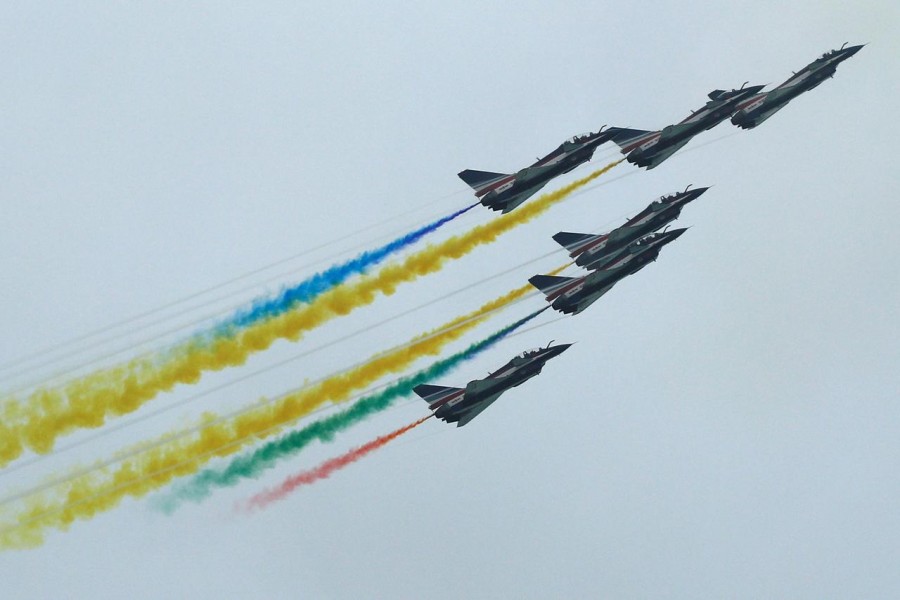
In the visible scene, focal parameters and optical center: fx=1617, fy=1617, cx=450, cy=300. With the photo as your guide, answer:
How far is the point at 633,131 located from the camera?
107m

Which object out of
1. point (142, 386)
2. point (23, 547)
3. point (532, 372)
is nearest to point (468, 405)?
point (532, 372)

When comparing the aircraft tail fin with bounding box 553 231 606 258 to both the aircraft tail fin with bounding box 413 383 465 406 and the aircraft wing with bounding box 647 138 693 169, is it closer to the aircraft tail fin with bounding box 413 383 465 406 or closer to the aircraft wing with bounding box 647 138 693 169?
the aircraft wing with bounding box 647 138 693 169

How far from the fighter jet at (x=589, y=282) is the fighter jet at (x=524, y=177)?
18.7 ft

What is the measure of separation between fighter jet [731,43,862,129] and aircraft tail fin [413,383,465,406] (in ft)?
88.5

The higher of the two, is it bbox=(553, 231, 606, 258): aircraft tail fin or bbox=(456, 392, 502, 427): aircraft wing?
bbox=(553, 231, 606, 258): aircraft tail fin

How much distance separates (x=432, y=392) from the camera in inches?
3932

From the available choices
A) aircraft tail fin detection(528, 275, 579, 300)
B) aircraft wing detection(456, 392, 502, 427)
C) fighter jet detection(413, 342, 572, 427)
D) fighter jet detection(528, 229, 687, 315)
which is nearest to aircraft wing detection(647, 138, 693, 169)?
fighter jet detection(528, 229, 687, 315)

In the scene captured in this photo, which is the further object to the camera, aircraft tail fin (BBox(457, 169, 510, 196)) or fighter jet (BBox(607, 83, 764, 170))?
fighter jet (BBox(607, 83, 764, 170))

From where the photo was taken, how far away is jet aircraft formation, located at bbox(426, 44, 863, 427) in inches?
3967

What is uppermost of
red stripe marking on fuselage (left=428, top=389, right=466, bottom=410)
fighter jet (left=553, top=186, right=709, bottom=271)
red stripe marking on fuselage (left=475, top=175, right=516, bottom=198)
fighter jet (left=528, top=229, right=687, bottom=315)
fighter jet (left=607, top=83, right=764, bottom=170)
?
red stripe marking on fuselage (left=475, top=175, right=516, bottom=198)

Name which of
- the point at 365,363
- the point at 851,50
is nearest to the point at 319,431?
the point at 365,363

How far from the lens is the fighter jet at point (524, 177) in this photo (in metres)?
102

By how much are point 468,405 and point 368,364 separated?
6708mm

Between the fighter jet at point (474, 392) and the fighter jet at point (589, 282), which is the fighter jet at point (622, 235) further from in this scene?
the fighter jet at point (474, 392)
